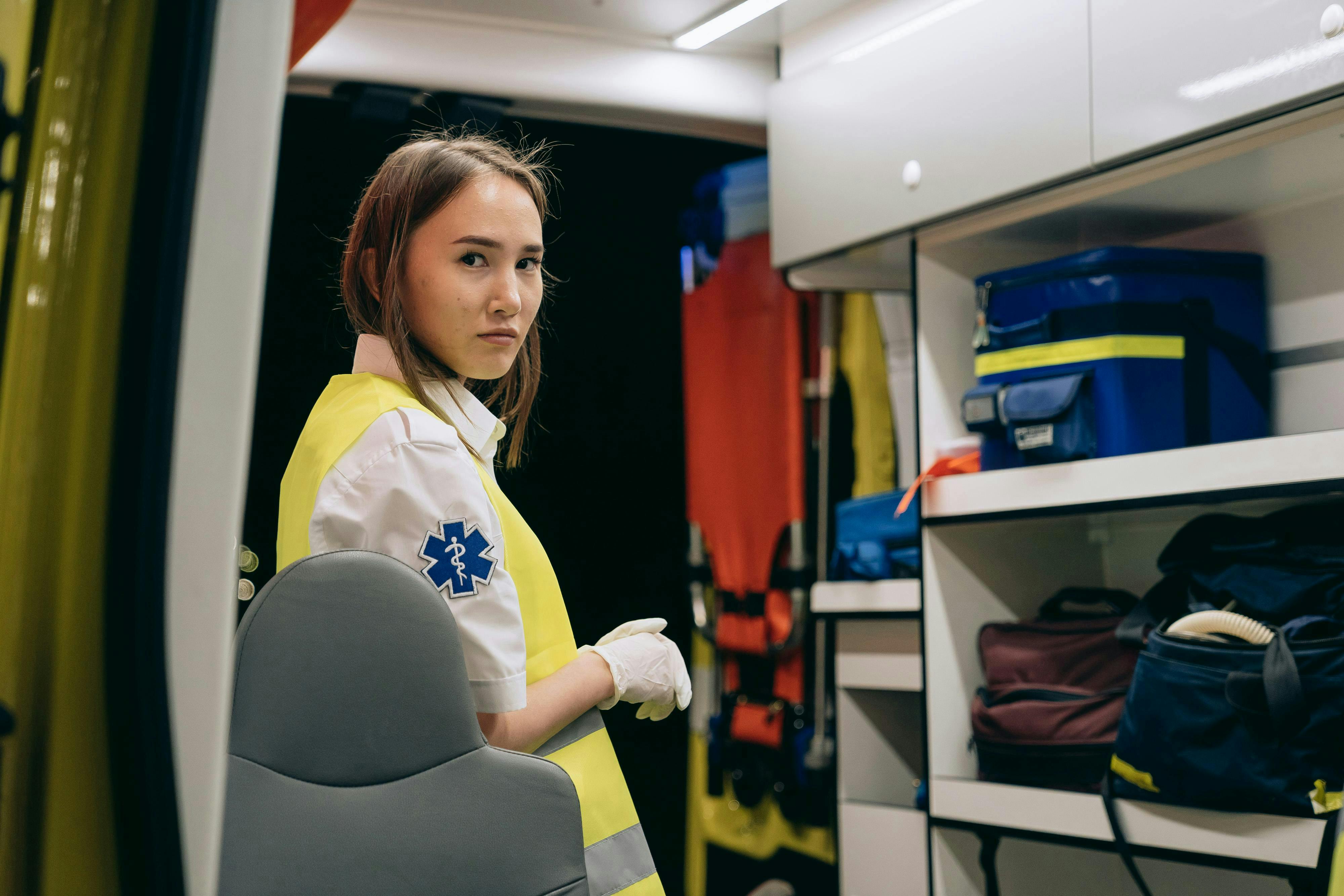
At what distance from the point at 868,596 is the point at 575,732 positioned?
1488 millimetres

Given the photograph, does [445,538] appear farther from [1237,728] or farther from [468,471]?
[1237,728]

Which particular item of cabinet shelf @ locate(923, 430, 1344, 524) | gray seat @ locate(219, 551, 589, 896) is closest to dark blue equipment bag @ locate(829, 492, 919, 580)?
cabinet shelf @ locate(923, 430, 1344, 524)

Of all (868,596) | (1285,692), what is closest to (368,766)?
(1285,692)

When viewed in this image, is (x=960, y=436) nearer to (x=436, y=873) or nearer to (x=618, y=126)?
(x=618, y=126)

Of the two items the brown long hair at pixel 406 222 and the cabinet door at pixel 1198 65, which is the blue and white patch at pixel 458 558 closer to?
the brown long hair at pixel 406 222

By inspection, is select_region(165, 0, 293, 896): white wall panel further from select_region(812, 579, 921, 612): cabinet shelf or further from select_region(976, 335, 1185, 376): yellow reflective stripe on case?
select_region(812, 579, 921, 612): cabinet shelf

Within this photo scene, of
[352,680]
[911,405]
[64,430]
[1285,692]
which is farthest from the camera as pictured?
[911,405]

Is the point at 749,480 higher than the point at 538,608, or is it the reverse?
the point at 749,480

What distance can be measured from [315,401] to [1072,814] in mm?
1495

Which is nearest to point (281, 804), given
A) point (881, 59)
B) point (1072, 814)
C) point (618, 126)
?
point (1072, 814)

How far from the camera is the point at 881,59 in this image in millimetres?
2408

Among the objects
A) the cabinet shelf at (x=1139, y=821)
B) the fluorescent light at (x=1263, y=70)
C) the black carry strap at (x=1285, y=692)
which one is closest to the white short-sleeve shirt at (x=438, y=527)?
the black carry strap at (x=1285, y=692)

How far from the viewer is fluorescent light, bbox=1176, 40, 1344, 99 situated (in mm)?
1647

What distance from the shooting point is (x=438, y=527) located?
99 centimetres
